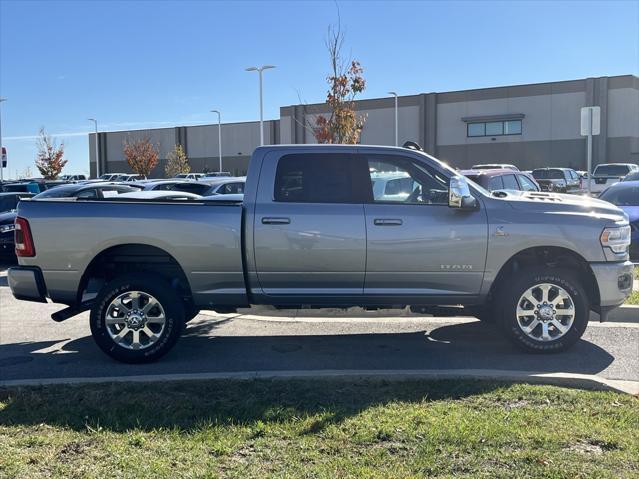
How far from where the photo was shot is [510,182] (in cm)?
1223

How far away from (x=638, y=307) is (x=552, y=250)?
2.50 meters

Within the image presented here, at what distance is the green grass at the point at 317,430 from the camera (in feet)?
11.9

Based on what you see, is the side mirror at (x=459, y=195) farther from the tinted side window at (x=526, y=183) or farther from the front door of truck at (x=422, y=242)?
the tinted side window at (x=526, y=183)

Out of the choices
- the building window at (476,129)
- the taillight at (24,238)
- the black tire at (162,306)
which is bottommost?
the black tire at (162,306)

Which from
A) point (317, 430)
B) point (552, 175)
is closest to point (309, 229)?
point (317, 430)

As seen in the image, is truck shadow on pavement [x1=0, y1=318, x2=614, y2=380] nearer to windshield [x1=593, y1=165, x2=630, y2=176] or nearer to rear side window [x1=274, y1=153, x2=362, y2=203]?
rear side window [x1=274, y1=153, x2=362, y2=203]

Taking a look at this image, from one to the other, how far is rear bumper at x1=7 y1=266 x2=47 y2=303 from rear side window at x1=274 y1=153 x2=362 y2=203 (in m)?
2.36

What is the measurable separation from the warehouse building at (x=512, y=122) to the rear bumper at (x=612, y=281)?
116 feet

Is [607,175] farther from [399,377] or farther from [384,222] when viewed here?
[399,377]

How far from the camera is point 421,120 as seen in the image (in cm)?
5069

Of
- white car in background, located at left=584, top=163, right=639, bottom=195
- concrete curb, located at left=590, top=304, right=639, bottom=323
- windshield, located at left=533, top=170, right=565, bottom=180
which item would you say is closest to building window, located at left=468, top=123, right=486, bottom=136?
windshield, located at left=533, top=170, right=565, bottom=180

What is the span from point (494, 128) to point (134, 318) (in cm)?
4556

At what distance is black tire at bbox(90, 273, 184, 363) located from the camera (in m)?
6.09

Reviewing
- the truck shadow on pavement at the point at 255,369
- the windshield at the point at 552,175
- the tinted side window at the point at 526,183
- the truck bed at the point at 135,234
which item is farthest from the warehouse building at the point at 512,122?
the truck bed at the point at 135,234
